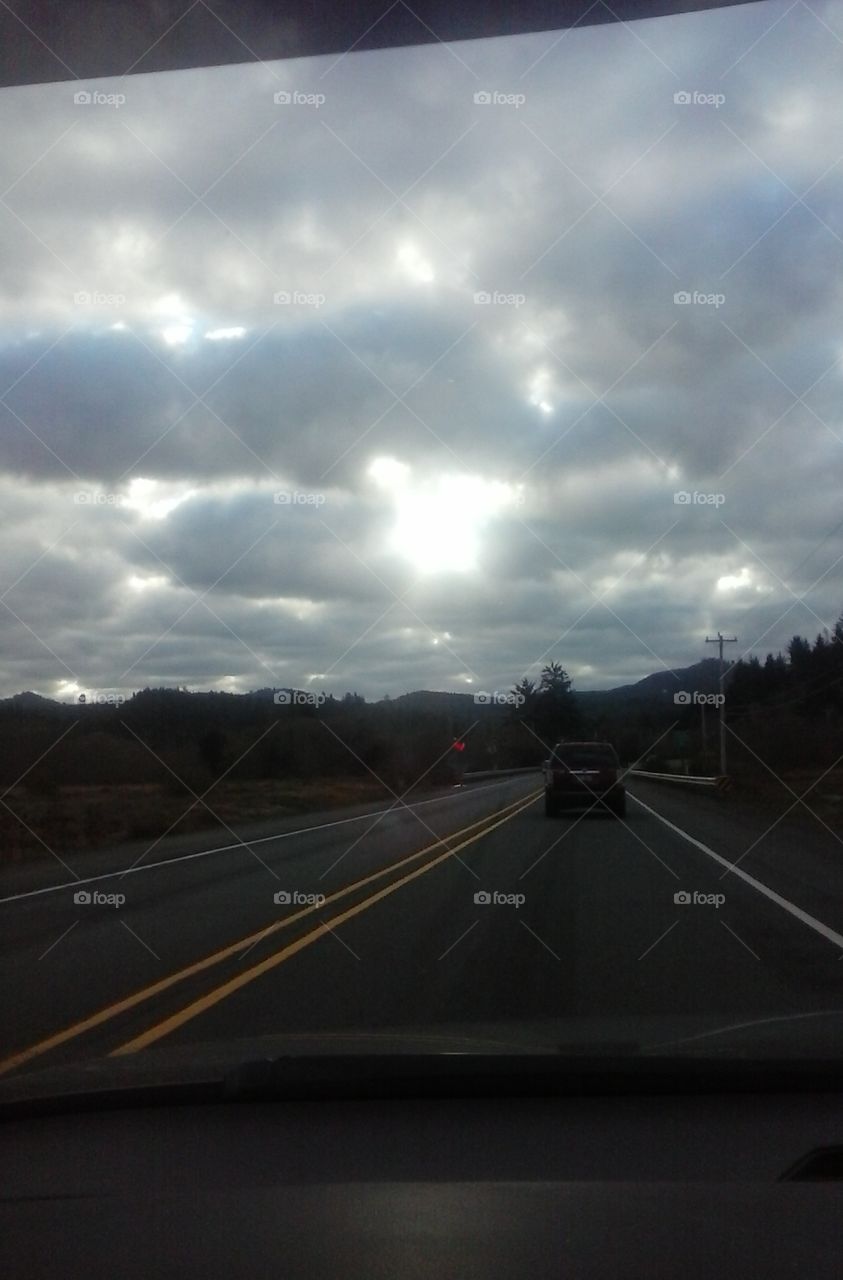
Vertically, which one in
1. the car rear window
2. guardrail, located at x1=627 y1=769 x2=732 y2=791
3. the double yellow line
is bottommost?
the double yellow line

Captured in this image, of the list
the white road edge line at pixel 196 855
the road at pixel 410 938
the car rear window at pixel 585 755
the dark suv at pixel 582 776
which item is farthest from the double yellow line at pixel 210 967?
the dark suv at pixel 582 776

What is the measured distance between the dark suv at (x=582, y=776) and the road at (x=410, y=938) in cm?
316

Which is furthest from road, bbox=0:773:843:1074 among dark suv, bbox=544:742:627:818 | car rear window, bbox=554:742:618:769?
dark suv, bbox=544:742:627:818

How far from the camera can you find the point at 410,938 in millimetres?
10219

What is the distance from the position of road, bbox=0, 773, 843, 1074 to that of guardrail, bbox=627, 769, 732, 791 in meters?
9.34

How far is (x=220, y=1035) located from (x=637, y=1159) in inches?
140

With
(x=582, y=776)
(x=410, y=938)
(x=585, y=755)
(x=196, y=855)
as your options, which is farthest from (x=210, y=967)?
(x=582, y=776)

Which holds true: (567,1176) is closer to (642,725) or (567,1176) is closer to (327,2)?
(327,2)

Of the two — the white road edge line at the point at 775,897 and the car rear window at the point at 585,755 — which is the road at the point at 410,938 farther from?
the car rear window at the point at 585,755

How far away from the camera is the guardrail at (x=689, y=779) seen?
29.1m

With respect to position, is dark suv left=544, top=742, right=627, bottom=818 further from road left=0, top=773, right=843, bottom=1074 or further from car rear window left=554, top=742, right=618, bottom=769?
road left=0, top=773, right=843, bottom=1074

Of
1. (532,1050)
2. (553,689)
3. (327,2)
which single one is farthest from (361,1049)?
(553,689)

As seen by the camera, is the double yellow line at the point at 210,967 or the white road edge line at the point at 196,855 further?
the white road edge line at the point at 196,855

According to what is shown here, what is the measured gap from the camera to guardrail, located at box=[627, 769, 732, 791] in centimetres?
2906
